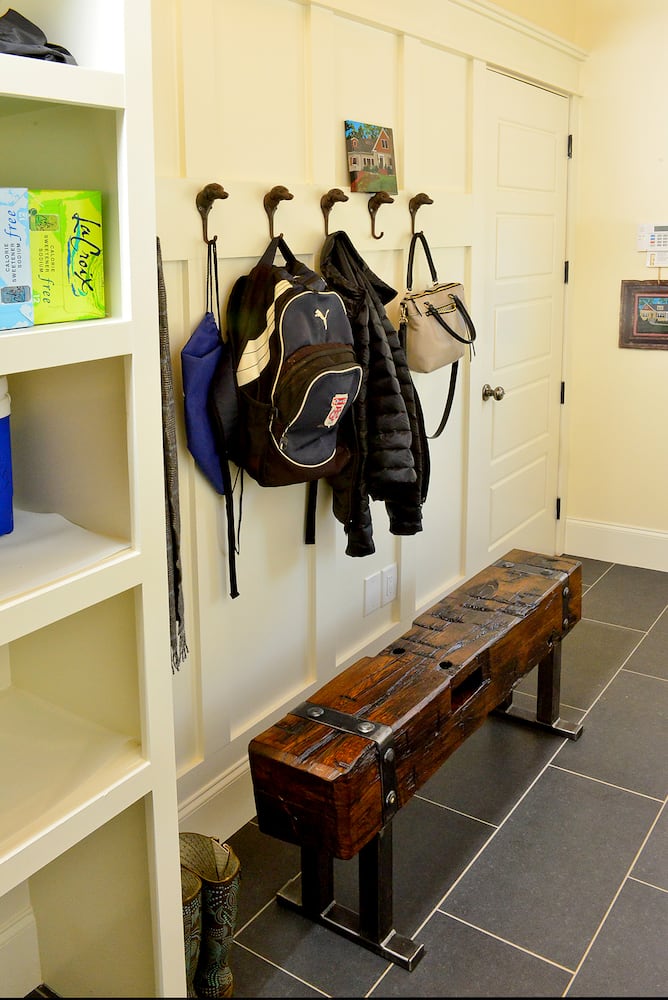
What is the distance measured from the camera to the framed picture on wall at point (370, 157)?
2.56 metres

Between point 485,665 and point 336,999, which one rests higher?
point 485,665

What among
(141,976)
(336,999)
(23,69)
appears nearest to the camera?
(23,69)

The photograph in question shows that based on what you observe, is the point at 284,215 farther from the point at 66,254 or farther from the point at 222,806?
the point at 222,806

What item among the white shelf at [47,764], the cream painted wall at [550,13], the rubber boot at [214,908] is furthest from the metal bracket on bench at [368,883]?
the cream painted wall at [550,13]

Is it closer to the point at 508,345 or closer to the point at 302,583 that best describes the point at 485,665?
the point at 302,583

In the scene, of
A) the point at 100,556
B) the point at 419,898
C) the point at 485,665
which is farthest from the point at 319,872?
the point at 100,556

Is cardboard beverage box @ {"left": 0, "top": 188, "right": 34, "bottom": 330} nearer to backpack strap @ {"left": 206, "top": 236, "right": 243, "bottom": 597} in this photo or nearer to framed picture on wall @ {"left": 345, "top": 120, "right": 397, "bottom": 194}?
backpack strap @ {"left": 206, "top": 236, "right": 243, "bottom": 597}

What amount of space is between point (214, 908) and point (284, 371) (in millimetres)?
1100

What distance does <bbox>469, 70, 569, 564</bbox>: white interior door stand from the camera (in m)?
3.46

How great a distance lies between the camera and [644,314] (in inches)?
161

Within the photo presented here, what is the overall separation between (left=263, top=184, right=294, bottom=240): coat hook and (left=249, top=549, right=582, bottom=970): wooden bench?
110 cm

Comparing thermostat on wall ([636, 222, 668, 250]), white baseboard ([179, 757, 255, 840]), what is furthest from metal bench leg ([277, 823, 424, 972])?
thermostat on wall ([636, 222, 668, 250])

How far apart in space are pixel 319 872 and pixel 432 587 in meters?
1.43

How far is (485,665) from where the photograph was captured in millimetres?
2346
